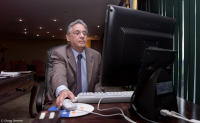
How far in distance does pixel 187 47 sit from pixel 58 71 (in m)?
1.31

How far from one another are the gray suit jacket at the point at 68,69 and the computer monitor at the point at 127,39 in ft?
1.94

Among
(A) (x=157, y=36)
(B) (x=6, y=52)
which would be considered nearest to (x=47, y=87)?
(A) (x=157, y=36)

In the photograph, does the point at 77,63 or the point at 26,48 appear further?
the point at 26,48

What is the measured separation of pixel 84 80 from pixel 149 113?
3.42 feet

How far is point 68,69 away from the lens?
4.99 ft

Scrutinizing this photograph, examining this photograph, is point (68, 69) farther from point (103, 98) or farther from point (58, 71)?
point (103, 98)

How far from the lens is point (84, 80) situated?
164 cm

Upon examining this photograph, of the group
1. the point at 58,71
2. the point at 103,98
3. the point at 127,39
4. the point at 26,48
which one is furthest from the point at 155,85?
the point at 26,48

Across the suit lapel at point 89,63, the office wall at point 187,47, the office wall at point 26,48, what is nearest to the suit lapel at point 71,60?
the suit lapel at point 89,63

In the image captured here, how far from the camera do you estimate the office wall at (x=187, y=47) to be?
1.46 meters

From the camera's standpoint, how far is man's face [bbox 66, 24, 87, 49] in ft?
5.52

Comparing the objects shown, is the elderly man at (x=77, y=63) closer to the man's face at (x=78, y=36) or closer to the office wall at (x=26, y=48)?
the man's face at (x=78, y=36)

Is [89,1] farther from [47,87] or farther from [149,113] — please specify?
[149,113]

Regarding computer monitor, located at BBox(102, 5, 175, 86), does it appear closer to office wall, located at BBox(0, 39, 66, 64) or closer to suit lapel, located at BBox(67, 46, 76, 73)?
suit lapel, located at BBox(67, 46, 76, 73)
